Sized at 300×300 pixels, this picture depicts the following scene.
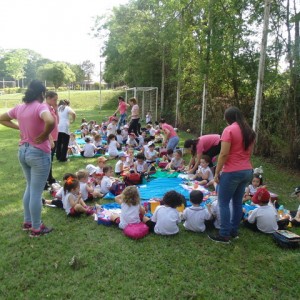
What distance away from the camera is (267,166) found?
8594mm

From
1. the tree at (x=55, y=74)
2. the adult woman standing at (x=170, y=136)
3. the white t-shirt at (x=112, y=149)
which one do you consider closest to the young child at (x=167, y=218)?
the adult woman standing at (x=170, y=136)

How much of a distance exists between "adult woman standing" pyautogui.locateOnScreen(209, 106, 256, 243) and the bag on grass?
111 cm

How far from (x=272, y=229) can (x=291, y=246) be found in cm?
44

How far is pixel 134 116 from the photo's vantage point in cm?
1290

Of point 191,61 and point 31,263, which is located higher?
point 191,61

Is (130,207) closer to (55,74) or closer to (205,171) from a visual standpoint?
(205,171)

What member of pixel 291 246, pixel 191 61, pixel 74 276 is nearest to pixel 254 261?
pixel 291 246

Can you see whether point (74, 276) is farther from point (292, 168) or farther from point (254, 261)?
point (292, 168)

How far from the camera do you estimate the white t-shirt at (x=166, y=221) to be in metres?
4.52

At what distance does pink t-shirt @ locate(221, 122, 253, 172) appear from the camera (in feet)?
12.7

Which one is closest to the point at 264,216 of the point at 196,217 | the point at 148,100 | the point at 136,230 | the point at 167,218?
the point at 196,217

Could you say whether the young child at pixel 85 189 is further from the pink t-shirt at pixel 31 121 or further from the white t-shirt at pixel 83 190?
the pink t-shirt at pixel 31 121

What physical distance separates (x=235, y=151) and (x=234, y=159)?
0.10m

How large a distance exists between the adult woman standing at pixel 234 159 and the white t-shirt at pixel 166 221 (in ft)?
2.30
